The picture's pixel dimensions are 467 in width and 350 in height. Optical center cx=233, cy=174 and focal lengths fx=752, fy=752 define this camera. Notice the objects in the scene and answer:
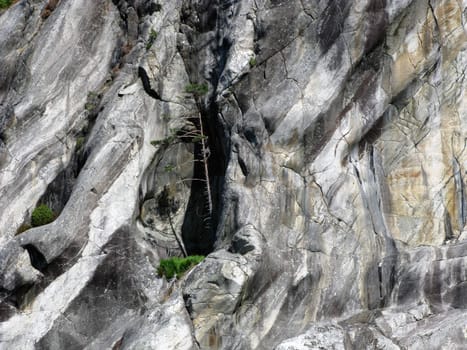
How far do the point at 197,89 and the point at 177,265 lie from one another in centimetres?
654

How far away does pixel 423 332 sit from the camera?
19703mm

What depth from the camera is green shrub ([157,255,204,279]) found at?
2367 centimetres

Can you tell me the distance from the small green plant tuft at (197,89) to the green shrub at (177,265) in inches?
240

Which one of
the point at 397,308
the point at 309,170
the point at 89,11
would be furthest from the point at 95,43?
the point at 397,308

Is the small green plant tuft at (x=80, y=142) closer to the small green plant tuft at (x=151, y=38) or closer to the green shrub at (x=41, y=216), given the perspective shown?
the green shrub at (x=41, y=216)

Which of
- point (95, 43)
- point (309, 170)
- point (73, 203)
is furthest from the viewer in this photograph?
point (95, 43)

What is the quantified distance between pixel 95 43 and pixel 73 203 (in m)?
9.41

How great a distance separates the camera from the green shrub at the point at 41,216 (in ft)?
87.5

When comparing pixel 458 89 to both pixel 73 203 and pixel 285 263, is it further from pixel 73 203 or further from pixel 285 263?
pixel 73 203

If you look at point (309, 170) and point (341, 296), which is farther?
point (309, 170)

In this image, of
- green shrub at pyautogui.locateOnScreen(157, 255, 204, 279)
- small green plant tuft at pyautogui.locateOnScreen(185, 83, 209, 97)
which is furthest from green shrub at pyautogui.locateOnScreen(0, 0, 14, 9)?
green shrub at pyautogui.locateOnScreen(157, 255, 204, 279)

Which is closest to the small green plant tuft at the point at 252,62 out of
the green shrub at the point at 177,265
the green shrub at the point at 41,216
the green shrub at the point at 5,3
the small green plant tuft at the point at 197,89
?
the small green plant tuft at the point at 197,89

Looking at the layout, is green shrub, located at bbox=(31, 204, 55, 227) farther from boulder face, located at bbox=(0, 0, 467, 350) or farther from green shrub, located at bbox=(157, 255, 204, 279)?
green shrub, located at bbox=(157, 255, 204, 279)

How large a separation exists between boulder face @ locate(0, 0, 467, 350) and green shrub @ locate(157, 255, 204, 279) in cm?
29
